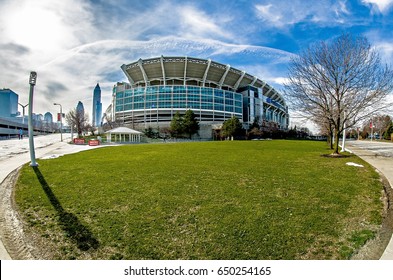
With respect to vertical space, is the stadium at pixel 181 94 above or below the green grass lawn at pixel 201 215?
above

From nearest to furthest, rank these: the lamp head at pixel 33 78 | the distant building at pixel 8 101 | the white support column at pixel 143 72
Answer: the lamp head at pixel 33 78, the distant building at pixel 8 101, the white support column at pixel 143 72

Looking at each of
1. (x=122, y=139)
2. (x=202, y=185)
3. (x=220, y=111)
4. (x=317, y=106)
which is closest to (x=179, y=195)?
(x=202, y=185)

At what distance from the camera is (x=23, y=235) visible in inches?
181

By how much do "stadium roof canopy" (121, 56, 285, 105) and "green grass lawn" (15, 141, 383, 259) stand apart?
71979 mm

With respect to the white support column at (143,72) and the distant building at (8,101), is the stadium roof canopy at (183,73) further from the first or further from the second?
the distant building at (8,101)

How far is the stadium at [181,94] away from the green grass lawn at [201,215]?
6587 cm

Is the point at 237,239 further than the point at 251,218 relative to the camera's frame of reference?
No

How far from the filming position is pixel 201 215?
532cm

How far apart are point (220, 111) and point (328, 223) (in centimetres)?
7655

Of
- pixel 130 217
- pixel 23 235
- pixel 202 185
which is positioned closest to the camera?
pixel 23 235

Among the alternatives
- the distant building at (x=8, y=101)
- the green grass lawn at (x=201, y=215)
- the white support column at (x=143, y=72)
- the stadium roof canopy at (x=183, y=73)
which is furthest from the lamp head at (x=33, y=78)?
the white support column at (x=143, y=72)

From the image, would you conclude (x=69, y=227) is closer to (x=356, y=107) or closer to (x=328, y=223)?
(x=328, y=223)

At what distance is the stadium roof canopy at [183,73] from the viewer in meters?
75.4

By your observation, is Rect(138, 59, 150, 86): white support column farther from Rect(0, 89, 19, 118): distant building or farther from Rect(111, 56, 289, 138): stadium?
Rect(0, 89, 19, 118): distant building
